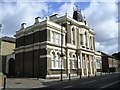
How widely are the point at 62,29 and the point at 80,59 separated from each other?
8.62 meters

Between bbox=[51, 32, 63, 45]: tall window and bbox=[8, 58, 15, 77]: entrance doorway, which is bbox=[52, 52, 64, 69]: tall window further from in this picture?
bbox=[8, 58, 15, 77]: entrance doorway

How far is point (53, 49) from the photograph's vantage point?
40969mm

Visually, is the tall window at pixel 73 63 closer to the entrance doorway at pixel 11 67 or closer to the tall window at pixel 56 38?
the tall window at pixel 56 38

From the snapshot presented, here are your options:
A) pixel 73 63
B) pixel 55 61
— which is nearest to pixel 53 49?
pixel 55 61

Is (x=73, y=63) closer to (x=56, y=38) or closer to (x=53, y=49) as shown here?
(x=56, y=38)

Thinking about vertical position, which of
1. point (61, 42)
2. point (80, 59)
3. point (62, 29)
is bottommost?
point (80, 59)

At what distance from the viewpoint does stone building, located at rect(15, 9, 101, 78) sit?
132 ft

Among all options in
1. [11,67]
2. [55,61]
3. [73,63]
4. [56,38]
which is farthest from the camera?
[11,67]

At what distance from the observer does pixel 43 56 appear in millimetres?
39969

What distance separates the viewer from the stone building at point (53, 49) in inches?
1588

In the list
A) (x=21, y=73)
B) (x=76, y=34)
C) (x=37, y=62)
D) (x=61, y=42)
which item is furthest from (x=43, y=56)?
(x=76, y=34)

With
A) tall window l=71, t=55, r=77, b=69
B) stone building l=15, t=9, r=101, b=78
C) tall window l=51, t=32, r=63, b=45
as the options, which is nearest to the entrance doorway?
stone building l=15, t=9, r=101, b=78

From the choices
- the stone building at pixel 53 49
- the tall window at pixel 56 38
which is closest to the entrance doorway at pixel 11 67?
the stone building at pixel 53 49

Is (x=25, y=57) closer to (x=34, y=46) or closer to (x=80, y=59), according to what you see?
(x=34, y=46)
